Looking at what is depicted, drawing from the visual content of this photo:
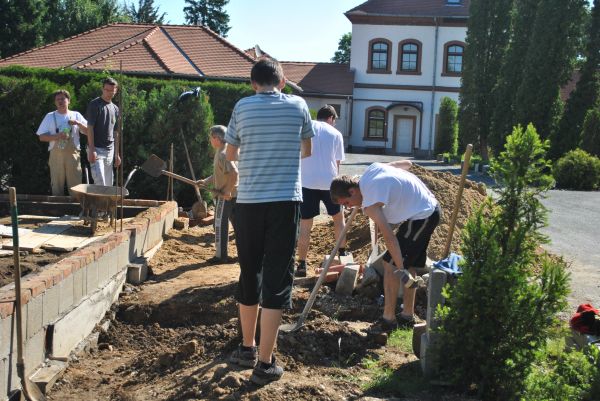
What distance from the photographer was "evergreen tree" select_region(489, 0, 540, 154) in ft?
90.0

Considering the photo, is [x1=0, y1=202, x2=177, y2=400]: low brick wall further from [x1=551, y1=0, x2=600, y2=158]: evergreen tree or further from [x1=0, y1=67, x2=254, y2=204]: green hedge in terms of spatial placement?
[x1=551, y1=0, x2=600, y2=158]: evergreen tree

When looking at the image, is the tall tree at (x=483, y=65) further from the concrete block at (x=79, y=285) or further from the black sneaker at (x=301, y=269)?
the concrete block at (x=79, y=285)

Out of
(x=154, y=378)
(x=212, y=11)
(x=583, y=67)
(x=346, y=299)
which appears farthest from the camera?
(x=212, y=11)

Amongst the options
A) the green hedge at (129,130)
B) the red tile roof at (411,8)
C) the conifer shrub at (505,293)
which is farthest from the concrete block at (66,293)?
the red tile roof at (411,8)

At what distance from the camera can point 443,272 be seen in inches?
187

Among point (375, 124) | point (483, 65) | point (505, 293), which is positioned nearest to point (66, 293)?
point (505, 293)

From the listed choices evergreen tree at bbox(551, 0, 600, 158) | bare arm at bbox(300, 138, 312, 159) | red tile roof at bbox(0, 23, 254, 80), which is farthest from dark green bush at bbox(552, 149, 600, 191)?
bare arm at bbox(300, 138, 312, 159)

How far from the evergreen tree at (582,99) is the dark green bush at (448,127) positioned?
1035cm

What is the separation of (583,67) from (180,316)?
2269 centimetres

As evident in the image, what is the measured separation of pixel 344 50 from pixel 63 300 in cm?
6010

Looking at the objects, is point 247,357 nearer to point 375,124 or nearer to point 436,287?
point 436,287

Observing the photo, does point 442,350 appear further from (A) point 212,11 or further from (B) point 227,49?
(A) point 212,11

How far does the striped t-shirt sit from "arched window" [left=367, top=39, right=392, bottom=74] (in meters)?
35.9

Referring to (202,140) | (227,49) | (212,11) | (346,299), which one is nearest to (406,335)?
(346,299)
